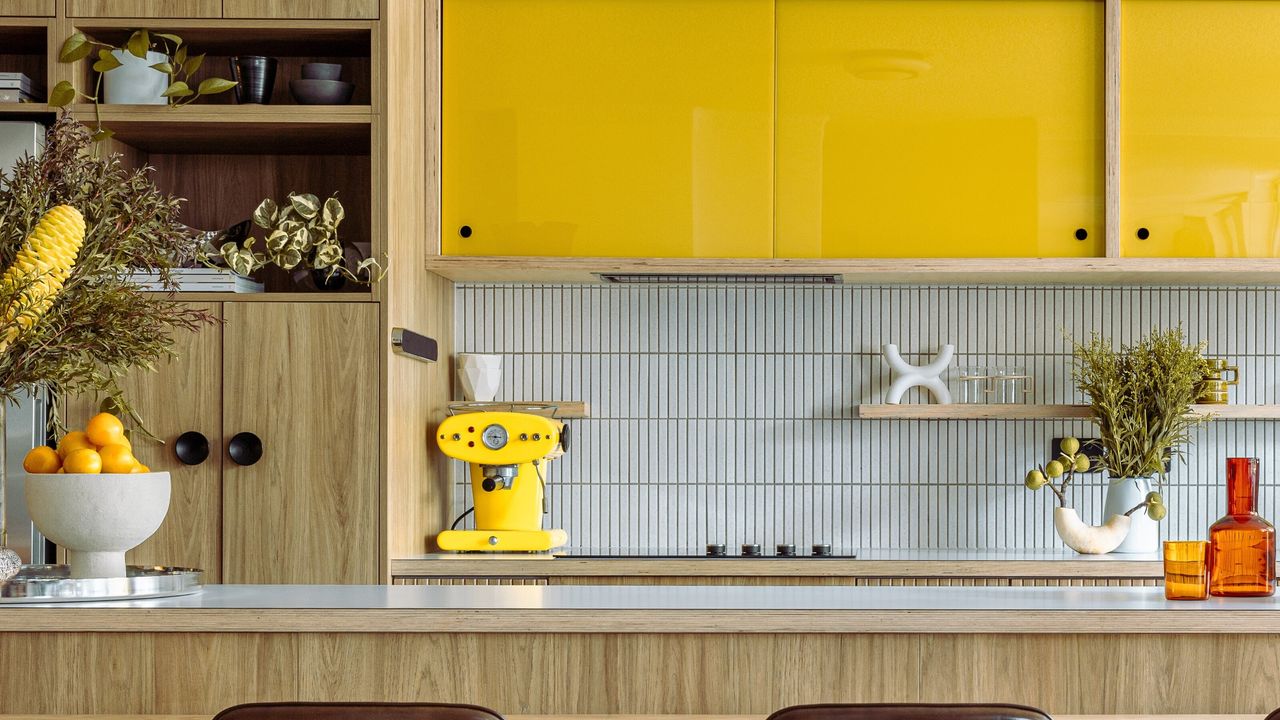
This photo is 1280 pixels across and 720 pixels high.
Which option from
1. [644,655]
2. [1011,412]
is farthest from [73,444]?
[1011,412]

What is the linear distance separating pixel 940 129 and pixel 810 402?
2.68ft

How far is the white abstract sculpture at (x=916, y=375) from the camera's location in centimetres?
348

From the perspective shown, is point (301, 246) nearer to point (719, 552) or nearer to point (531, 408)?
point (531, 408)

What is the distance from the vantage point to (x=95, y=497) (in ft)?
5.21

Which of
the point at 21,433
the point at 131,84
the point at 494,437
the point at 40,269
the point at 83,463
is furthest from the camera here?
the point at 494,437

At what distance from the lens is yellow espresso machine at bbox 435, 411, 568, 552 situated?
10.3ft

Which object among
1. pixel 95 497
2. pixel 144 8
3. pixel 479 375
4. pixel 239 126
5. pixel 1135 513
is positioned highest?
pixel 144 8

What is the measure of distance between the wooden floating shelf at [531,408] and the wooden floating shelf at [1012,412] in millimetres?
729

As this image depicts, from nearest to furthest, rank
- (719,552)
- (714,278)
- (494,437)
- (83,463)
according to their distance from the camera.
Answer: (83,463)
(494,437)
(719,552)
(714,278)

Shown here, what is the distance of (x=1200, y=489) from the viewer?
3545 millimetres

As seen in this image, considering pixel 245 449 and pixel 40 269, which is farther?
pixel 245 449

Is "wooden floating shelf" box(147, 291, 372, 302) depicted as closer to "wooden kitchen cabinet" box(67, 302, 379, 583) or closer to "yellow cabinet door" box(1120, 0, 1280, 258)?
"wooden kitchen cabinet" box(67, 302, 379, 583)

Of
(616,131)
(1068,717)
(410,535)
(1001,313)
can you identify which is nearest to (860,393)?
(1001,313)

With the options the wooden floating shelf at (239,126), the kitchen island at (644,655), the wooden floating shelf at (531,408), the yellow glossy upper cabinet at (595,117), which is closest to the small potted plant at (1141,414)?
the yellow glossy upper cabinet at (595,117)
